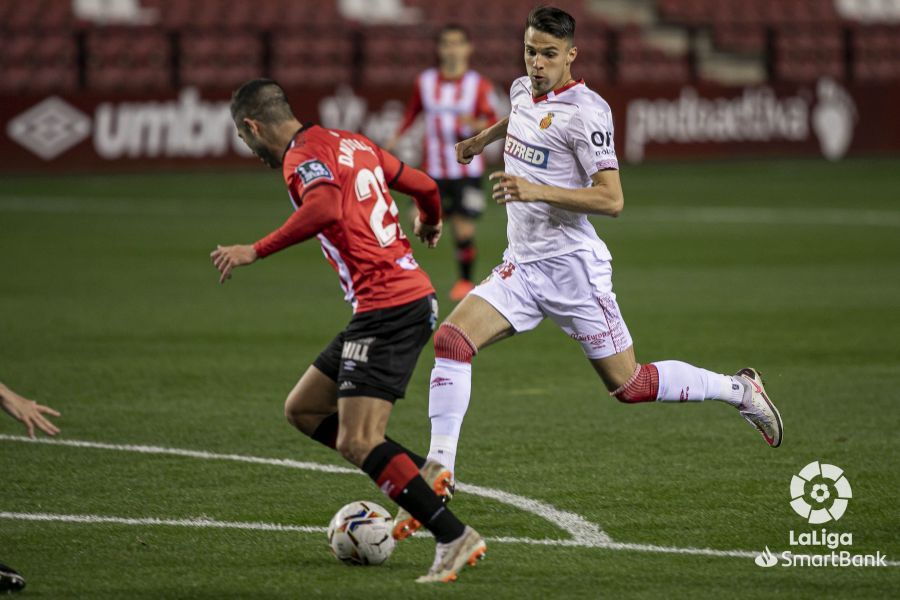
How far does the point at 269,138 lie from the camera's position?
578 cm

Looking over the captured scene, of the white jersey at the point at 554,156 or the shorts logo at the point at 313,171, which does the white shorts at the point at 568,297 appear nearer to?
the white jersey at the point at 554,156

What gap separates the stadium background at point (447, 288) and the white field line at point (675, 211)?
3.9 inches

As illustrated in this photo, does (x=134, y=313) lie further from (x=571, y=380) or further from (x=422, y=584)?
(x=422, y=584)

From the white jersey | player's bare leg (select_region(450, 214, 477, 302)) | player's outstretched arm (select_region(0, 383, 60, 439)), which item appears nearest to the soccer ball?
player's outstretched arm (select_region(0, 383, 60, 439))

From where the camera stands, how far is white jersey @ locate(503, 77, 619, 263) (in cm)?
648

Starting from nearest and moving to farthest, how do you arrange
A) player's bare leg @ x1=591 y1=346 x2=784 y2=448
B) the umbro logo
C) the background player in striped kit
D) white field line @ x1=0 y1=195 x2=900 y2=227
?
player's bare leg @ x1=591 y1=346 x2=784 y2=448 → the background player in striped kit → white field line @ x1=0 y1=195 x2=900 y2=227 → the umbro logo

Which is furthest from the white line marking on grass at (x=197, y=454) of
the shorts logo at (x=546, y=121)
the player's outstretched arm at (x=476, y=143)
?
the shorts logo at (x=546, y=121)

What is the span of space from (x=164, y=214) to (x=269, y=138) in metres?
14.5

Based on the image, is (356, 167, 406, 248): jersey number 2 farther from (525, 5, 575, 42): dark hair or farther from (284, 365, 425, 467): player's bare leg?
(525, 5, 575, 42): dark hair

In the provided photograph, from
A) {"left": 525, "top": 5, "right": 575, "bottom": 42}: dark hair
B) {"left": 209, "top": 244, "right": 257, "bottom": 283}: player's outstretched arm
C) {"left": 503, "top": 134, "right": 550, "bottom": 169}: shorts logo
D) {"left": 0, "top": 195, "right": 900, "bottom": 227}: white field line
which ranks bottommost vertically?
{"left": 0, "top": 195, "right": 900, "bottom": 227}: white field line

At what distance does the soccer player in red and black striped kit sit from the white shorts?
844mm

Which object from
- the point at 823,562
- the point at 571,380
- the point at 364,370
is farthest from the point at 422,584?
the point at 571,380

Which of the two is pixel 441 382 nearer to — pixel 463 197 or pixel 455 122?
pixel 463 197

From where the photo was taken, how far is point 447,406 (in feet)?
20.5
